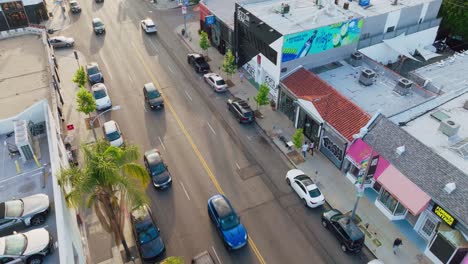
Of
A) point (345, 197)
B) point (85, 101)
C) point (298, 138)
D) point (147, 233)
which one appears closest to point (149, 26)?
point (85, 101)

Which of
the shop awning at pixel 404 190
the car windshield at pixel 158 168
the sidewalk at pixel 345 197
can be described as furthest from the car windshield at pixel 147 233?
the shop awning at pixel 404 190

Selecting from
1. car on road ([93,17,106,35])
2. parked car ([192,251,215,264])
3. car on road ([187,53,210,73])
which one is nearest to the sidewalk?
car on road ([187,53,210,73])

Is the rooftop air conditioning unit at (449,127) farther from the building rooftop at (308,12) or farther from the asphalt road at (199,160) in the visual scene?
the building rooftop at (308,12)

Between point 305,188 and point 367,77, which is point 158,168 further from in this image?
point 367,77

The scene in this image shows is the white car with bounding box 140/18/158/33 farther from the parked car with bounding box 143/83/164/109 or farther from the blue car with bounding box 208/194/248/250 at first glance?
the blue car with bounding box 208/194/248/250

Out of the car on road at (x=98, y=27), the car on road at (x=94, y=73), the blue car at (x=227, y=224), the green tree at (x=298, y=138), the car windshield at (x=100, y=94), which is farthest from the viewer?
the car on road at (x=98, y=27)

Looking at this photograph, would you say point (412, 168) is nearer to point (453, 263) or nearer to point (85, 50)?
point (453, 263)

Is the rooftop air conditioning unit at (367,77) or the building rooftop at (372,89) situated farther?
the rooftop air conditioning unit at (367,77)
